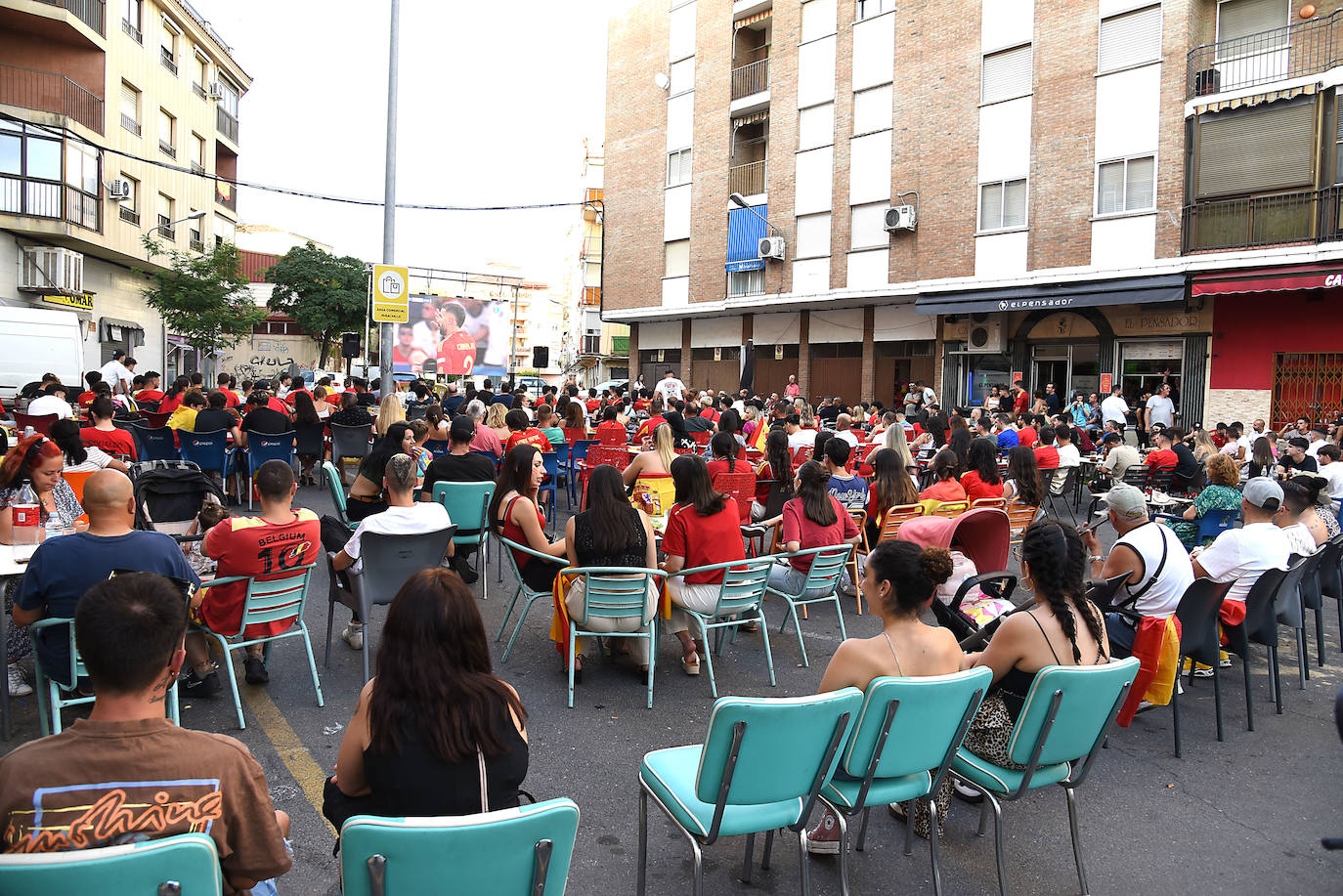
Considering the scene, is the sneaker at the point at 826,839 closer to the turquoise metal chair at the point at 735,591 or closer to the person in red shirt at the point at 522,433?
the turquoise metal chair at the point at 735,591

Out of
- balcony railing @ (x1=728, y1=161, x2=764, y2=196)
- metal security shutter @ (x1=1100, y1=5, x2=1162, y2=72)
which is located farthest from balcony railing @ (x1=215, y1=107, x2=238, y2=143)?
metal security shutter @ (x1=1100, y1=5, x2=1162, y2=72)

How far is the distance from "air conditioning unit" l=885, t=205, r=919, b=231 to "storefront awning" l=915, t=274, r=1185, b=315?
78.9 inches

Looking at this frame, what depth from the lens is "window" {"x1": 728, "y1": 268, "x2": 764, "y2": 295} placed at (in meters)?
27.9

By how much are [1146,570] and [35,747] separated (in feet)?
16.3

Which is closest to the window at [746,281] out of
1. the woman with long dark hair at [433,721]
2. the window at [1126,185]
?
the window at [1126,185]

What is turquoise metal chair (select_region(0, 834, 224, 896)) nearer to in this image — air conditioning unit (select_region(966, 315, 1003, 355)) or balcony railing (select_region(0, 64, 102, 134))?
air conditioning unit (select_region(966, 315, 1003, 355))

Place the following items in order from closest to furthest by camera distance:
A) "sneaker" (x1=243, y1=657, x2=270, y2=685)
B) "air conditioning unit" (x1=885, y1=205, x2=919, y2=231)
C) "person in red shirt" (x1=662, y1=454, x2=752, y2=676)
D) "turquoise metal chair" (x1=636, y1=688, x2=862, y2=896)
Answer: "turquoise metal chair" (x1=636, y1=688, x2=862, y2=896)
"sneaker" (x1=243, y1=657, x2=270, y2=685)
"person in red shirt" (x1=662, y1=454, x2=752, y2=676)
"air conditioning unit" (x1=885, y1=205, x2=919, y2=231)

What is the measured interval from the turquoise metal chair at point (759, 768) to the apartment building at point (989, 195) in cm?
1827

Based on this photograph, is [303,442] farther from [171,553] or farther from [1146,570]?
[1146,570]

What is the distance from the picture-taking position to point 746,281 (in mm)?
28406

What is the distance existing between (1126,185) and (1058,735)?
19857 millimetres

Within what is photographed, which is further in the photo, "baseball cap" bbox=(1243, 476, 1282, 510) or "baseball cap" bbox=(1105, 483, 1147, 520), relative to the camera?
"baseball cap" bbox=(1243, 476, 1282, 510)

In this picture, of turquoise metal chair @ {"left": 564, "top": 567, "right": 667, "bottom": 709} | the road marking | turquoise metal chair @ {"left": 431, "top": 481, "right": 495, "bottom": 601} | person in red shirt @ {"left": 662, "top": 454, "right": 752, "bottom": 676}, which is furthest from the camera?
turquoise metal chair @ {"left": 431, "top": 481, "right": 495, "bottom": 601}

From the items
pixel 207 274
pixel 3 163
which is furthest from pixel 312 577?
pixel 207 274
